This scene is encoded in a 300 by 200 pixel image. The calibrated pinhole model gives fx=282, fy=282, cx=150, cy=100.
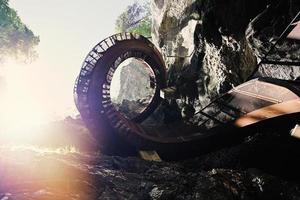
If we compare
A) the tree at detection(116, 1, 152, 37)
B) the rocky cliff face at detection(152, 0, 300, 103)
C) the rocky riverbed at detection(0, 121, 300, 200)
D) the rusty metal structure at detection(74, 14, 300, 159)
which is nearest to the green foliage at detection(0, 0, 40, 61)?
the tree at detection(116, 1, 152, 37)

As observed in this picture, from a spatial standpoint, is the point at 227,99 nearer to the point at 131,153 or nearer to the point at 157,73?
the point at 131,153

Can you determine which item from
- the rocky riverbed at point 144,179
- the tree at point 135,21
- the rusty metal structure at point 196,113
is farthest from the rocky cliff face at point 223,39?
the tree at point 135,21

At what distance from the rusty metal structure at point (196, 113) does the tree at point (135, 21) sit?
28800 millimetres

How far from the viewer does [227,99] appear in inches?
340

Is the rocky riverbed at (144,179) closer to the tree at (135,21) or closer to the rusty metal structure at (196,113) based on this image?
the rusty metal structure at (196,113)

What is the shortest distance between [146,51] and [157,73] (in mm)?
1687

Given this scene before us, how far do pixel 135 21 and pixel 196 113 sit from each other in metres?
34.4

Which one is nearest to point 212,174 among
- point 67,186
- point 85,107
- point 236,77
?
point 67,186

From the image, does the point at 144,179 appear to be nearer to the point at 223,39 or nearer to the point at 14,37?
the point at 223,39

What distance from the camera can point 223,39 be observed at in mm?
12023

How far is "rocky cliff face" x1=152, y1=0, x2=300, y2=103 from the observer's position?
30.6ft

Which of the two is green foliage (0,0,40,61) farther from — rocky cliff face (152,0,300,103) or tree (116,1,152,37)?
rocky cliff face (152,0,300,103)

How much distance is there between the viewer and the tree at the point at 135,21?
128 ft

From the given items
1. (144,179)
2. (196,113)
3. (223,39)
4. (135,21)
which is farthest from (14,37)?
(144,179)
